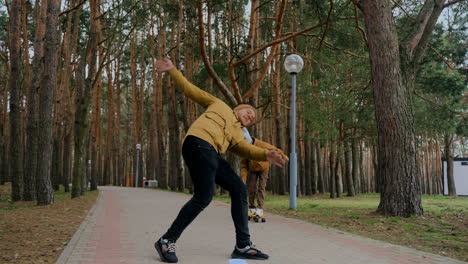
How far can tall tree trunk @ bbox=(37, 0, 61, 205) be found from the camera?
1248 cm

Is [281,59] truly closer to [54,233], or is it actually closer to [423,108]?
[423,108]

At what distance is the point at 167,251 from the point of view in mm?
4309

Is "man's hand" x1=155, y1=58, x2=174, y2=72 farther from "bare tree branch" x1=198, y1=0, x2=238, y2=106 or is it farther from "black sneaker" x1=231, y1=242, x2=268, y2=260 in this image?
"bare tree branch" x1=198, y1=0, x2=238, y2=106

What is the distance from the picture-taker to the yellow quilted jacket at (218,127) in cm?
431

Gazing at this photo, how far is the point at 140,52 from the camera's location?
113 feet

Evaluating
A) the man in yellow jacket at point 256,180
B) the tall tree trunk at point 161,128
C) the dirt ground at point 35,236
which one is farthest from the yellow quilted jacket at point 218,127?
the tall tree trunk at point 161,128

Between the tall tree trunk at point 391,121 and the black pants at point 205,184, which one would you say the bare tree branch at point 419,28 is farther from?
the black pants at point 205,184

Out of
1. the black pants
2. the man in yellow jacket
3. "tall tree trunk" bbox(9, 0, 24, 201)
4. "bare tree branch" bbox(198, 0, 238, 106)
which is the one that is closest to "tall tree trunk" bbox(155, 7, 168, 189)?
"tall tree trunk" bbox(9, 0, 24, 201)

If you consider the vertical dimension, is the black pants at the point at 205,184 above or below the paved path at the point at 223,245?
above

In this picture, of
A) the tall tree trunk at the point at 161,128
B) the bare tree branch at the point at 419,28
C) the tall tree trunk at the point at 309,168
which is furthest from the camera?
the tall tree trunk at the point at 161,128

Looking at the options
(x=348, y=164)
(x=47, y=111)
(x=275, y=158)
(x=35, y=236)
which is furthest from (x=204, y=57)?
(x=348, y=164)

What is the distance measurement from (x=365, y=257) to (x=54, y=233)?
4813 millimetres

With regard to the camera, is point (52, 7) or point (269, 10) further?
point (269, 10)

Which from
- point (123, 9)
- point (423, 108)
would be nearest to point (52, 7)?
point (123, 9)
